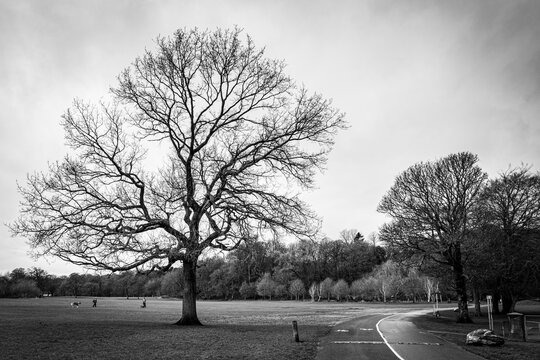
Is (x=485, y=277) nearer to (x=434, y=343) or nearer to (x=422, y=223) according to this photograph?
(x=422, y=223)

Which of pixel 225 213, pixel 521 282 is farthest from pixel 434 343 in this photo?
pixel 521 282

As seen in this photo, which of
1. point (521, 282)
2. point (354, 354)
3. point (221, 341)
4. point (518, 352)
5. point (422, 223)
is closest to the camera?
point (354, 354)

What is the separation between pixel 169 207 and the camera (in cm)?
2255

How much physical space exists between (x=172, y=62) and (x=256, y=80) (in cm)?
468

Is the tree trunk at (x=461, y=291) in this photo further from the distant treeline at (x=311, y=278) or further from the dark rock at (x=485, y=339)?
the distant treeline at (x=311, y=278)

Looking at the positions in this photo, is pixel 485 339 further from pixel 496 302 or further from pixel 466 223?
pixel 496 302

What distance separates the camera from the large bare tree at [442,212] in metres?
32.9

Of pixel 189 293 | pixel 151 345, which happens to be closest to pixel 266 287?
pixel 189 293

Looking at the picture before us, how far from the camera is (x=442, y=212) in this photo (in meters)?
33.8

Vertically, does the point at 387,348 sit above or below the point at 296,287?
above

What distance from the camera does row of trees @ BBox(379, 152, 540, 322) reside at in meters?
33.0

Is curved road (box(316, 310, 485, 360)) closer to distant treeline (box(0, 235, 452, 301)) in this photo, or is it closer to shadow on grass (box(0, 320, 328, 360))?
shadow on grass (box(0, 320, 328, 360))

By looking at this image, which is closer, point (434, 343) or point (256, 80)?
point (434, 343)

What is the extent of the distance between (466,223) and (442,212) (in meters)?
2.08
